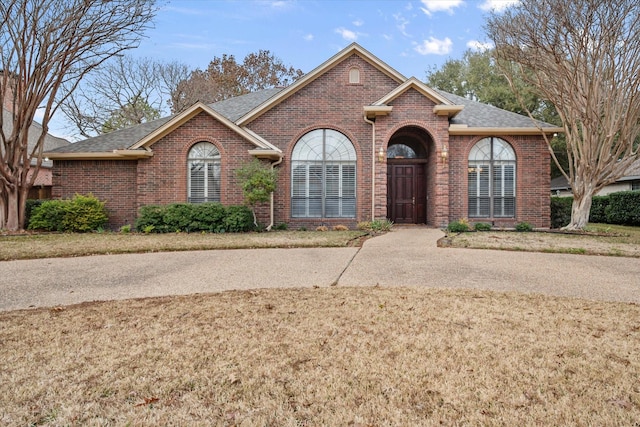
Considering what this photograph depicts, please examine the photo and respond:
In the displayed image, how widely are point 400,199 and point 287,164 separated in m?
4.53

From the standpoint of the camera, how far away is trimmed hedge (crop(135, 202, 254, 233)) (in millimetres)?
10750

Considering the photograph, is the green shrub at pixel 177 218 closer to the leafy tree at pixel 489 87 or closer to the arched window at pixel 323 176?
the arched window at pixel 323 176

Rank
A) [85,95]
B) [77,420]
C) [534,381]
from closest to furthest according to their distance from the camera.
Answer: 1. [77,420]
2. [534,381]
3. [85,95]

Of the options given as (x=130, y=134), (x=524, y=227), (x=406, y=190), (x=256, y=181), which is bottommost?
(x=524, y=227)

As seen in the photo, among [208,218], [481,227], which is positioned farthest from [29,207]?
[481,227]

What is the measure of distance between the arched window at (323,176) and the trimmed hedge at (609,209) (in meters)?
7.73

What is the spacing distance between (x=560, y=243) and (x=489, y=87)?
62.5ft

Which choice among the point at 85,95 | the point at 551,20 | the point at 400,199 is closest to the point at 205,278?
the point at 400,199

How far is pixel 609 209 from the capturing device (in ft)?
55.7

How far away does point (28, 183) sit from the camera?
11.4m

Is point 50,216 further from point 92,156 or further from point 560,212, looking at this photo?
A: point 560,212

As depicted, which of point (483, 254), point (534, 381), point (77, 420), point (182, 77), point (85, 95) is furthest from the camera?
point (182, 77)

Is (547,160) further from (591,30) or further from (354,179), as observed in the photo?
(354,179)

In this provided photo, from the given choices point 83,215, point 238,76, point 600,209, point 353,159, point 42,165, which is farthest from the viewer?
point 238,76
